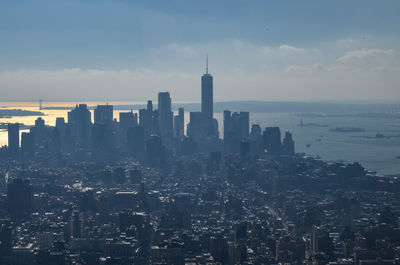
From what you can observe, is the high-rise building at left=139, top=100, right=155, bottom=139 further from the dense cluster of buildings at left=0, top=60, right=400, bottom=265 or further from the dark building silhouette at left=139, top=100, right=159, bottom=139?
the dense cluster of buildings at left=0, top=60, right=400, bottom=265

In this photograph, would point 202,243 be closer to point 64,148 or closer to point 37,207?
point 37,207

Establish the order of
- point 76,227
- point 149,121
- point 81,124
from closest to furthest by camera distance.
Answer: point 76,227 < point 81,124 < point 149,121

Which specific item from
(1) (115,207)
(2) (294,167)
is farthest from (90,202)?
(2) (294,167)

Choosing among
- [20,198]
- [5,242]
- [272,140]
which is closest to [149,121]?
[272,140]

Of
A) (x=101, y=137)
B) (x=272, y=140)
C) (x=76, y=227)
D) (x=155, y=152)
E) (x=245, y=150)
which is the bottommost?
(x=76, y=227)

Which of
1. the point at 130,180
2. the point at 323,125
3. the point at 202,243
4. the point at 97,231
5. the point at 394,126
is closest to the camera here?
the point at 202,243

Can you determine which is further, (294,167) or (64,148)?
(64,148)

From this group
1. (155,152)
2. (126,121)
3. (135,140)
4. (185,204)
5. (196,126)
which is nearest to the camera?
(185,204)

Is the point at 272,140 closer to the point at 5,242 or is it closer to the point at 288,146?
the point at 288,146
